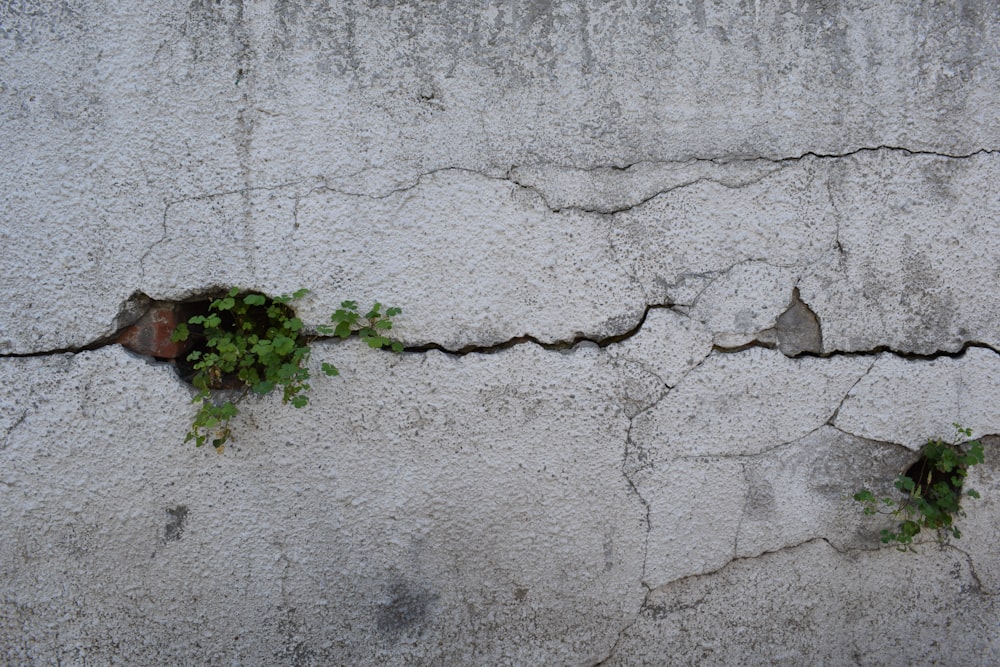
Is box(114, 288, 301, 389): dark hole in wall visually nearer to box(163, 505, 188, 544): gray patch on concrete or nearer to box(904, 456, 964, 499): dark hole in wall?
box(163, 505, 188, 544): gray patch on concrete

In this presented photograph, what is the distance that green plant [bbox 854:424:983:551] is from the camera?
1740mm

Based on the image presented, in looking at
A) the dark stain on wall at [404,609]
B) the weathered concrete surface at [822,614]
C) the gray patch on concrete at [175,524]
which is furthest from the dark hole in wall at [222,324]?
the weathered concrete surface at [822,614]

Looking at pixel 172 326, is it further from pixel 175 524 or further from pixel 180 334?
pixel 175 524

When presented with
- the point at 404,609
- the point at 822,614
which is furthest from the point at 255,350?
the point at 822,614

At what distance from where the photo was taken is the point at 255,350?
1.59m

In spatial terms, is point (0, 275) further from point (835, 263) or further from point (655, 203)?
point (835, 263)

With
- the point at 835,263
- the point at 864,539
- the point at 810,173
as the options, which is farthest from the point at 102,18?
the point at 864,539

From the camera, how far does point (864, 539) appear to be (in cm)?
177

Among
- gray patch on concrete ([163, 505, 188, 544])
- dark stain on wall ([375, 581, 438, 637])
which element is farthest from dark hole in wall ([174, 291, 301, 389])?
dark stain on wall ([375, 581, 438, 637])

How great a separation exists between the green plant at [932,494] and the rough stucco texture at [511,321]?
42 millimetres

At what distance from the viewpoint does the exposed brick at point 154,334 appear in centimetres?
163

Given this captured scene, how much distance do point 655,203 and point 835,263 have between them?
1.58ft

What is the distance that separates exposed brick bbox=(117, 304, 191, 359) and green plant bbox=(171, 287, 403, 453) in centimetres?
3

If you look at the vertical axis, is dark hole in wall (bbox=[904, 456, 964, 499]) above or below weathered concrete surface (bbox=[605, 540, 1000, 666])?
above
